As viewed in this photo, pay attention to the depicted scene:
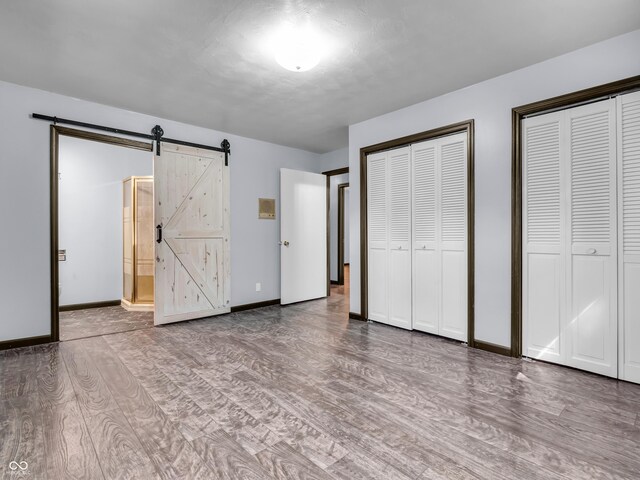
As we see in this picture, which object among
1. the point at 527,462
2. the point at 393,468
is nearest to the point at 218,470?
the point at 393,468

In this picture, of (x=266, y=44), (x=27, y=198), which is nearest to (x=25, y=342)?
(x=27, y=198)

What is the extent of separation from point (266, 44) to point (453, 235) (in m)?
2.46

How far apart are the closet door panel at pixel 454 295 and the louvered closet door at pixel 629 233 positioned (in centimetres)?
119

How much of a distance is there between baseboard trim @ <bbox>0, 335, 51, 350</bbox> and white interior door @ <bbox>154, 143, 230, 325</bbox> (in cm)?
105

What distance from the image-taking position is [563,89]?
8.98 feet

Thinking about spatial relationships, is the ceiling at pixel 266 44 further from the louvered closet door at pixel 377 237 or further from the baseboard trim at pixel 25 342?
the baseboard trim at pixel 25 342

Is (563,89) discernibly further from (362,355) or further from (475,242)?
(362,355)

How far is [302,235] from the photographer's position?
5.54 meters

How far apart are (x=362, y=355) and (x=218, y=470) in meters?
1.73

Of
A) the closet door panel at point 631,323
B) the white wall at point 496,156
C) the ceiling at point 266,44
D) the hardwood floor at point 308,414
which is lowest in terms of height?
the hardwood floor at point 308,414

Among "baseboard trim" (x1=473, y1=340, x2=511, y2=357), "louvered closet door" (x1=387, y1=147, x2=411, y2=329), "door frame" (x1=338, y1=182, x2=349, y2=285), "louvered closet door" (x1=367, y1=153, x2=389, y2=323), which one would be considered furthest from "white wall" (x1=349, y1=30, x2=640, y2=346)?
"door frame" (x1=338, y1=182, x2=349, y2=285)


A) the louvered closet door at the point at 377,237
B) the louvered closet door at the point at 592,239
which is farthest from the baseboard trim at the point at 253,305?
the louvered closet door at the point at 592,239

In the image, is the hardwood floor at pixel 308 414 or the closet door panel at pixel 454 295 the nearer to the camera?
the hardwood floor at pixel 308 414

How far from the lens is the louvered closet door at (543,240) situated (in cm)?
280
